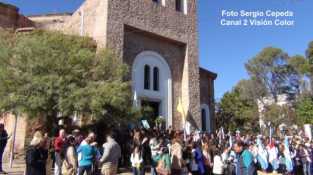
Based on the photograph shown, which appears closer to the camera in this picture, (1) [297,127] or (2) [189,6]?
(2) [189,6]

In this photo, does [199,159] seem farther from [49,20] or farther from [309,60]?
[309,60]

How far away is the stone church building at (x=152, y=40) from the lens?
60.8ft

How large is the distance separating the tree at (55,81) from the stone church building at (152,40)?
360cm

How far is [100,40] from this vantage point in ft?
58.6

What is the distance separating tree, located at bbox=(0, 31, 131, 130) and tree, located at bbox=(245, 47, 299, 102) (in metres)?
28.7

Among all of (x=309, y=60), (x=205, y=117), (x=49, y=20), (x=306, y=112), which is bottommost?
(x=205, y=117)

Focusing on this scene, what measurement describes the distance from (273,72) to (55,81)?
32422mm

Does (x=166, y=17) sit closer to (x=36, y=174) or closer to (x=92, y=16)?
(x=92, y=16)

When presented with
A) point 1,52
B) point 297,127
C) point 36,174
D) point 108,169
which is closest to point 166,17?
point 1,52

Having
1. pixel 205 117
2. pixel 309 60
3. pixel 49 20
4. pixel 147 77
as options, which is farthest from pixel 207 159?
pixel 309 60

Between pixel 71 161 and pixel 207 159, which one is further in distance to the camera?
pixel 207 159

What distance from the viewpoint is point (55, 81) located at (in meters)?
12.9

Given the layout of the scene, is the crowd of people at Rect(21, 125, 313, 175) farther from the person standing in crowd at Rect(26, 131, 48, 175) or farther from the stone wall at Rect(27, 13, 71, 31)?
the stone wall at Rect(27, 13, 71, 31)

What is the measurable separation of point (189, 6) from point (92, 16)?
25.6 ft
